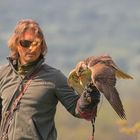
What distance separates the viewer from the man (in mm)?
9562

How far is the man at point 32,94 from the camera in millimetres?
9562

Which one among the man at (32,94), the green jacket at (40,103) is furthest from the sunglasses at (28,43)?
the green jacket at (40,103)

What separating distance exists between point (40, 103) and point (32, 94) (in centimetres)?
12

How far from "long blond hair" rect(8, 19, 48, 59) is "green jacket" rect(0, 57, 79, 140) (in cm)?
18

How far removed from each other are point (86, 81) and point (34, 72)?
1.76 feet

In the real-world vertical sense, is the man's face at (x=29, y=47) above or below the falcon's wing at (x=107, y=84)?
above

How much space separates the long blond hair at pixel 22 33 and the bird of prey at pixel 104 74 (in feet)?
1.49

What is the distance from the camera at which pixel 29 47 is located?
31.4 ft

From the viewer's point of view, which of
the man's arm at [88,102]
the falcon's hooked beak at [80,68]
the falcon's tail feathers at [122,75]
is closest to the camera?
the man's arm at [88,102]

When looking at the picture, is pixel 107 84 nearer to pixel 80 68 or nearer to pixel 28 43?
pixel 80 68

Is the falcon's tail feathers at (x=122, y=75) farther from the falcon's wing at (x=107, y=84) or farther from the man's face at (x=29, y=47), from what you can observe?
the man's face at (x=29, y=47)

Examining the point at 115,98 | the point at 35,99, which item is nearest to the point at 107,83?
the point at 115,98

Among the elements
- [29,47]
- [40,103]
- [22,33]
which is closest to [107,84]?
[40,103]

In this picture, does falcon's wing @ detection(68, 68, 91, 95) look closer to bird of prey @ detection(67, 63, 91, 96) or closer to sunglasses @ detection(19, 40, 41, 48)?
bird of prey @ detection(67, 63, 91, 96)
